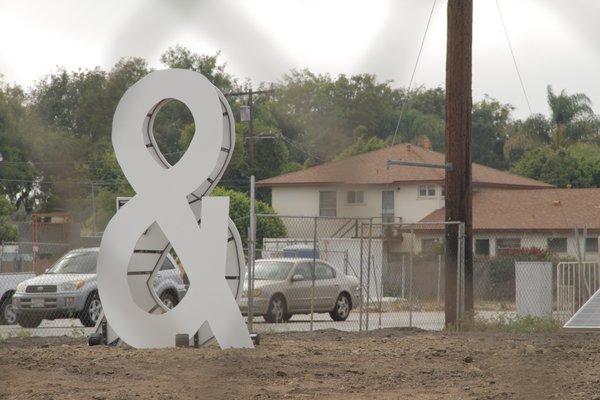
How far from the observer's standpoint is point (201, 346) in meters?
11.2

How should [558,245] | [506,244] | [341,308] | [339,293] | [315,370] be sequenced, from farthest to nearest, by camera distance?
[558,245] < [506,244] < [341,308] < [339,293] < [315,370]

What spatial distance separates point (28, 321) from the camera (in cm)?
1795

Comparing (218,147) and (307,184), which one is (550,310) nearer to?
(218,147)

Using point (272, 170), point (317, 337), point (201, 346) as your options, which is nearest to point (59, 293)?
point (317, 337)

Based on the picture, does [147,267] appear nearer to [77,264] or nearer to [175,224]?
[175,224]

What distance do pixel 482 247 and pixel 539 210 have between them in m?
2.83

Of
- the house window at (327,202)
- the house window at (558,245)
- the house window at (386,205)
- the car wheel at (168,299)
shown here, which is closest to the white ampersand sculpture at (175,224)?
the car wheel at (168,299)

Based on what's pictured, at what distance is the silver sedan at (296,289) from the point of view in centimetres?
1923

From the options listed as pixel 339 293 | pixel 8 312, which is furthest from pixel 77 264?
pixel 339 293

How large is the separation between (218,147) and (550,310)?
33.1ft

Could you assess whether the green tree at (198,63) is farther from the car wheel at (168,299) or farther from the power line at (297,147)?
the car wheel at (168,299)

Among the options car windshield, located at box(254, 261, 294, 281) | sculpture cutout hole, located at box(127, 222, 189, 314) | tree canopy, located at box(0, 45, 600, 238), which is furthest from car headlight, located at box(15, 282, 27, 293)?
tree canopy, located at box(0, 45, 600, 238)

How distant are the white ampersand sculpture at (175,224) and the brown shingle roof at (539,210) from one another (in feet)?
82.8

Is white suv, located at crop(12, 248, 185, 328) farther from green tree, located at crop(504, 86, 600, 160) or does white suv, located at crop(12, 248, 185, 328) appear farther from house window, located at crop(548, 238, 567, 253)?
house window, located at crop(548, 238, 567, 253)
